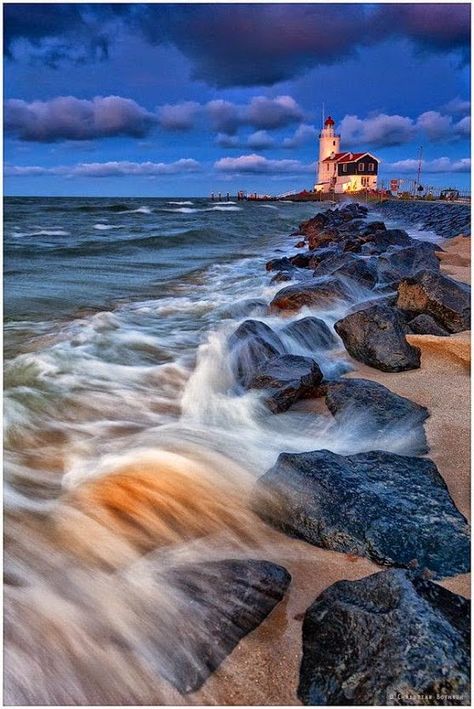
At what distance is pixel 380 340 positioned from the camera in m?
4.92

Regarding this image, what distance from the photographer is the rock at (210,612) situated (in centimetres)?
183

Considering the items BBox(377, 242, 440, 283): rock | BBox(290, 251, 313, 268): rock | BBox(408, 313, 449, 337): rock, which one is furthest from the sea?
BBox(290, 251, 313, 268): rock

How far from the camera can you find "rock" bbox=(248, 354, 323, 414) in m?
4.08

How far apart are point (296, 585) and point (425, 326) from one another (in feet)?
12.4

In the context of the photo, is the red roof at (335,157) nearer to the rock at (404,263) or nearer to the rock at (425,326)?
the rock at (404,263)

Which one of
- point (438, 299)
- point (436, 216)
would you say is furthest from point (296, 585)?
point (436, 216)

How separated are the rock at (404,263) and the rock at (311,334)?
354cm

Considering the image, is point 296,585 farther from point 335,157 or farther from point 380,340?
point 335,157

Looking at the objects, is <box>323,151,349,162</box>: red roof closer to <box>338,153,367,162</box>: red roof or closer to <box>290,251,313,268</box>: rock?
<box>338,153,367,162</box>: red roof

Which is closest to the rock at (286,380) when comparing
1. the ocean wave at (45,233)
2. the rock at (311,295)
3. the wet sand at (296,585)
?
the wet sand at (296,585)

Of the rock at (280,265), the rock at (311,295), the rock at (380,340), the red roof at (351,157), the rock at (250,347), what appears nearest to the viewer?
the rock at (380,340)

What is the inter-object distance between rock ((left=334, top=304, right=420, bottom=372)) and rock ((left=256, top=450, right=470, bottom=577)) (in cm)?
206

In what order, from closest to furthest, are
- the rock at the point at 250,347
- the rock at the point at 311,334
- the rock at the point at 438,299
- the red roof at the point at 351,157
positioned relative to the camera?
the rock at the point at 250,347 → the rock at the point at 438,299 → the rock at the point at 311,334 → the red roof at the point at 351,157

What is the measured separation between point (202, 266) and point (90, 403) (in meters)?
10.3
